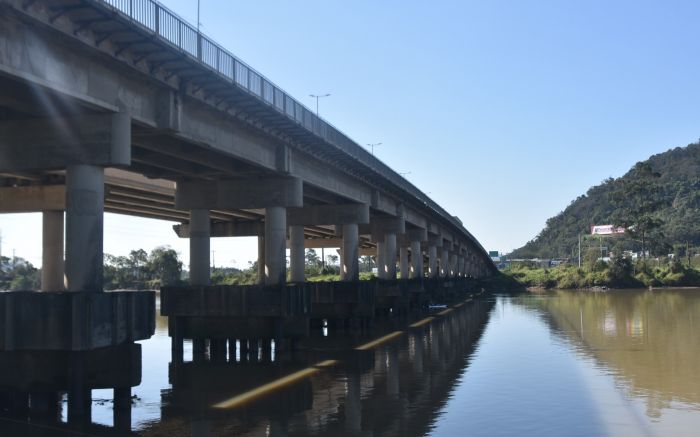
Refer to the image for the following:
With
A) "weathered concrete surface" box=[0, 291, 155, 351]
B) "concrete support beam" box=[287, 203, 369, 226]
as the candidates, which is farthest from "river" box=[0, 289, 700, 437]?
"concrete support beam" box=[287, 203, 369, 226]

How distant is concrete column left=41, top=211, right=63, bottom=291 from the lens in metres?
43.3

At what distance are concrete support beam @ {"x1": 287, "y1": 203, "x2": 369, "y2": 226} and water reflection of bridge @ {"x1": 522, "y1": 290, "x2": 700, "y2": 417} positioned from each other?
15.7 metres

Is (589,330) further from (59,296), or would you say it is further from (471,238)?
(471,238)

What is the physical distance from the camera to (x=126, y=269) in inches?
7298

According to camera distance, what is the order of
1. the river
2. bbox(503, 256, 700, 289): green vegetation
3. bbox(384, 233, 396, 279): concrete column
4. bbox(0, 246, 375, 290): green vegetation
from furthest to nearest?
bbox(0, 246, 375, 290): green vegetation → bbox(503, 256, 700, 289): green vegetation → bbox(384, 233, 396, 279): concrete column → the river

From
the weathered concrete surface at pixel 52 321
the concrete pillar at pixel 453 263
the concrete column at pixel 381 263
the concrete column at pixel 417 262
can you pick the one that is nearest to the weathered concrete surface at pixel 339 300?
the concrete column at pixel 381 263

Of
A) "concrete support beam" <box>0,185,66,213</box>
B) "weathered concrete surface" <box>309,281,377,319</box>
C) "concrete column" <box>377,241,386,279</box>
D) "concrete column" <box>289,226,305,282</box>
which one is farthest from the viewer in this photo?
"concrete column" <box>377,241,386,279</box>

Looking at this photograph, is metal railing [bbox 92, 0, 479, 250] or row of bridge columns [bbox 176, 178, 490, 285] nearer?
metal railing [bbox 92, 0, 479, 250]

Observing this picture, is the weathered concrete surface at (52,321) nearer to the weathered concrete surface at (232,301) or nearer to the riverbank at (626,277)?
the weathered concrete surface at (232,301)

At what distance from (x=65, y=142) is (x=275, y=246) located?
54.8ft

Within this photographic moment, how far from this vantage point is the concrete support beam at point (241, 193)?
127 ft

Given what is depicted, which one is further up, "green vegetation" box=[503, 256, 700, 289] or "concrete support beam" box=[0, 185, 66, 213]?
"concrete support beam" box=[0, 185, 66, 213]

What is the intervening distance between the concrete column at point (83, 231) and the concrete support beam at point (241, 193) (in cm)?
1663

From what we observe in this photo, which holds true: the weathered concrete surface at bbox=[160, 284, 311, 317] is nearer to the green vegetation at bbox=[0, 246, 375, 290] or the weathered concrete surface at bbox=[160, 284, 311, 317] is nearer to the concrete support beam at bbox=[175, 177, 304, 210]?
the concrete support beam at bbox=[175, 177, 304, 210]
